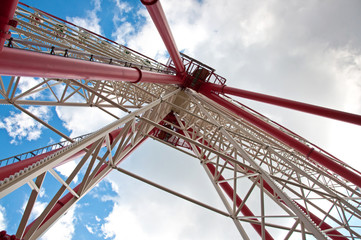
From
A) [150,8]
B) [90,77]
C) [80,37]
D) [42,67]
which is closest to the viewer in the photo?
[42,67]

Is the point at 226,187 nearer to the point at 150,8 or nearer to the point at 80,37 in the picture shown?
the point at 150,8

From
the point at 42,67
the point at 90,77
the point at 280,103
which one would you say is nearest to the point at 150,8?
the point at 90,77

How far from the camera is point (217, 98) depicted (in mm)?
13875

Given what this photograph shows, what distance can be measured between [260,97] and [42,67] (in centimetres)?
989

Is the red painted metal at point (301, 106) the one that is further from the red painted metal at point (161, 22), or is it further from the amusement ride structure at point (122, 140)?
the red painted metal at point (161, 22)

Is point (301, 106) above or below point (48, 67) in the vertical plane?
above

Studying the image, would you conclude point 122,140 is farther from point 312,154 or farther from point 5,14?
point 312,154

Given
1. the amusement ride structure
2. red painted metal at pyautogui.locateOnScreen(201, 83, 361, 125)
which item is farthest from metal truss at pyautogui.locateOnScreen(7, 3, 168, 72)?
red painted metal at pyautogui.locateOnScreen(201, 83, 361, 125)

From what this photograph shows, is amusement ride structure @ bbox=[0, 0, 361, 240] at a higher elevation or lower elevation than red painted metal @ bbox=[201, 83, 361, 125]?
lower

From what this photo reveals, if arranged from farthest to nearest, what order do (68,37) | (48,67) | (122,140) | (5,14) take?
1. (68,37)
2. (122,140)
3. (48,67)
4. (5,14)

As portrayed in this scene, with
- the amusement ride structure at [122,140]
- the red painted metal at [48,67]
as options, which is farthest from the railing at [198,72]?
the red painted metal at [48,67]

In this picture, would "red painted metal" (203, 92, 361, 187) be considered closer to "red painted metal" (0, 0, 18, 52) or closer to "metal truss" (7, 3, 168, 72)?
"metal truss" (7, 3, 168, 72)

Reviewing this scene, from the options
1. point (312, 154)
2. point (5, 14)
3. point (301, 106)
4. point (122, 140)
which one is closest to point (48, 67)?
point (5, 14)

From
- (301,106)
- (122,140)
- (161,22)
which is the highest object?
(161,22)
